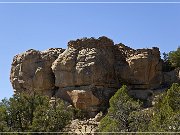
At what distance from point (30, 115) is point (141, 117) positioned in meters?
7.90

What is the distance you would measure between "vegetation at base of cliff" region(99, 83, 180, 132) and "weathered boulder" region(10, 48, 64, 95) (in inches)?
500

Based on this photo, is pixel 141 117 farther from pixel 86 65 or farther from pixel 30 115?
pixel 86 65

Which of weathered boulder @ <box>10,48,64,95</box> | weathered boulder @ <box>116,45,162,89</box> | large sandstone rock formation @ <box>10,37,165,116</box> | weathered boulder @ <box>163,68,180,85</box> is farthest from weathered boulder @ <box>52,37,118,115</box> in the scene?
weathered boulder @ <box>163,68,180,85</box>

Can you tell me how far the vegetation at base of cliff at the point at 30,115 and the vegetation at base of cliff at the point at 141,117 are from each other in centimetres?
318

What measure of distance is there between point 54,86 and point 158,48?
11656 millimetres

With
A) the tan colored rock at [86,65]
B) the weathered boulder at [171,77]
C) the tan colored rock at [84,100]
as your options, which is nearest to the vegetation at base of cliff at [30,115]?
the tan colored rock at [84,100]

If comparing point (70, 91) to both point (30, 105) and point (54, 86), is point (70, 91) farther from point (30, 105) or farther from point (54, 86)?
Answer: point (30, 105)

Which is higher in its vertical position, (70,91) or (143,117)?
(70,91)

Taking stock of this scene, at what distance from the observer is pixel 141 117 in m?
29.2

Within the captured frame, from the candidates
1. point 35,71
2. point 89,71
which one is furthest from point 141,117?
point 35,71

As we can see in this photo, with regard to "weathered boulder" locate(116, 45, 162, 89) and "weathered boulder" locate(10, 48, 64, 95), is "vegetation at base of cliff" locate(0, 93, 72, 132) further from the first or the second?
"weathered boulder" locate(116, 45, 162, 89)

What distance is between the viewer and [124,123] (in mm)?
29562

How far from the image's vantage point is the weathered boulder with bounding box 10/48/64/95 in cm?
4597

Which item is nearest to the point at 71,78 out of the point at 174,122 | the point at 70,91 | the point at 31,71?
the point at 70,91
